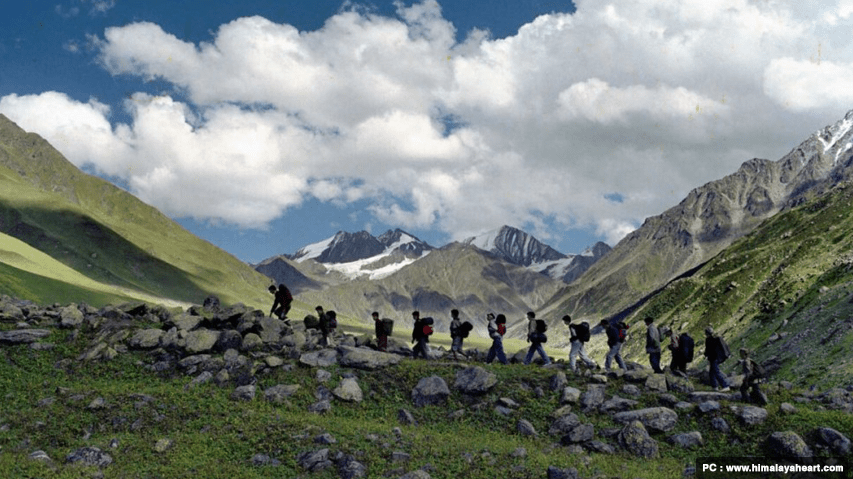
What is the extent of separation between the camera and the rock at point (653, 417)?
23172 mm

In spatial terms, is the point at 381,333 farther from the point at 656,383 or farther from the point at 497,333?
the point at 656,383

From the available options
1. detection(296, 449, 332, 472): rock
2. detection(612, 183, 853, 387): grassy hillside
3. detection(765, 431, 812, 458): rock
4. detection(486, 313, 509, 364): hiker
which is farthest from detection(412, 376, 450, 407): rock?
detection(612, 183, 853, 387): grassy hillside

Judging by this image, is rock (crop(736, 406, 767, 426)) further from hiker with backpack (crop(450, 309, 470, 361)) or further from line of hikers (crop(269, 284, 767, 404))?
hiker with backpack (crop(450, 309, 470, 361))

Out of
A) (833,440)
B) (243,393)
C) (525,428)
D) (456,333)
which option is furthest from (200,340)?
(833,440)

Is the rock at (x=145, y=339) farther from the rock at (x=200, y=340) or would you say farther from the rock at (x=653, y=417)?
the rock at (x=653, y=417)

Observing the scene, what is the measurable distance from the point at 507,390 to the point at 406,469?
27.1 ft

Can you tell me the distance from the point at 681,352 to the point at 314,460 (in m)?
20.5

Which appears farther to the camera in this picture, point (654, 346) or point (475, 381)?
point (654, 346)

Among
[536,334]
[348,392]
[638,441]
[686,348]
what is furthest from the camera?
[536,334]

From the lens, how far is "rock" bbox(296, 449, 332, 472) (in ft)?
67.6

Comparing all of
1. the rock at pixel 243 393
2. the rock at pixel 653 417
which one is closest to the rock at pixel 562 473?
the rock at pixel 653 417

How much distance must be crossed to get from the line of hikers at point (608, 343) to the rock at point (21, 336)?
13226 millimetres

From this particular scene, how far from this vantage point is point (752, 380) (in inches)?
951

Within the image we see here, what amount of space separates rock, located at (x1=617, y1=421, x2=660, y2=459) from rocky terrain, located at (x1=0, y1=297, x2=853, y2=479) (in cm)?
5
